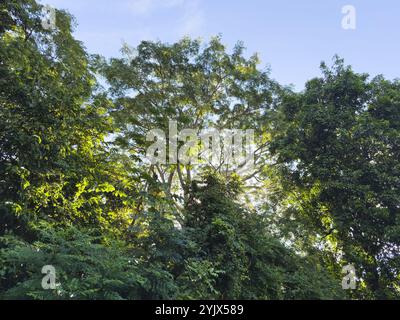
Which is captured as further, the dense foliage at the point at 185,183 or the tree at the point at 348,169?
the tree at the point at 348,169

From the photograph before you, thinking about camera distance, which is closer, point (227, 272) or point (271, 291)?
point (227, 272)

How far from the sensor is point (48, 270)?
153 inches

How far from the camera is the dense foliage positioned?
538 cm

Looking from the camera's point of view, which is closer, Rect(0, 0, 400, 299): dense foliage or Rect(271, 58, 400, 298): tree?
Rect(0, 0, 400, 299): dense foliage

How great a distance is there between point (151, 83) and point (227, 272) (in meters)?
11.2

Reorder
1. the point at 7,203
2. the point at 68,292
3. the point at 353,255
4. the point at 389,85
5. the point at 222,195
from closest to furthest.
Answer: the point at 68,292, the point at 7,203, the point at 222,195, the point at 353,255, the point at 389,85

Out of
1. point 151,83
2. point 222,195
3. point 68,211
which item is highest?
point 151,83

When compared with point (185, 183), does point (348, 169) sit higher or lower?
higher

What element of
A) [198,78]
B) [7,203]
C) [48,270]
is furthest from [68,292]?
[198,78]

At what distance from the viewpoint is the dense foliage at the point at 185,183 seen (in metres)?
5.38

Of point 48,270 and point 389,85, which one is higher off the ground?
point 389,85

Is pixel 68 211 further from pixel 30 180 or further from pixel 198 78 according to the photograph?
pixel 198 78

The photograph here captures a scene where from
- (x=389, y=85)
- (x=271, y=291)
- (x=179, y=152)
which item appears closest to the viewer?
(x=271, y=291)

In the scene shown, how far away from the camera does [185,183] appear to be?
10836mm
